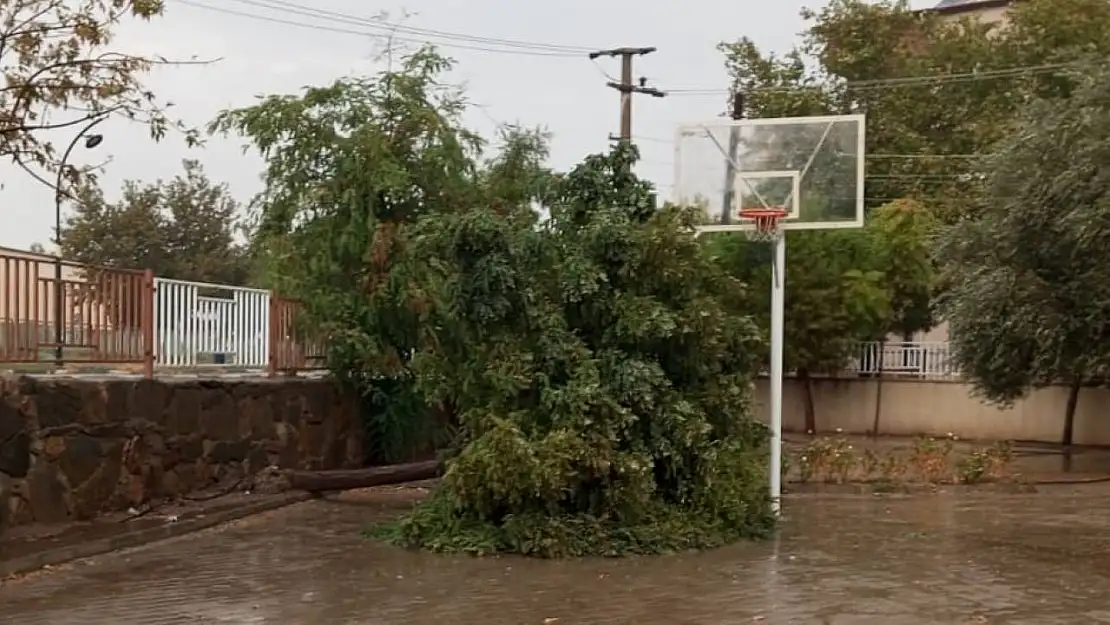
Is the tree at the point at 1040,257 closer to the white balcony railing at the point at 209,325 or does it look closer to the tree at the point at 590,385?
the tree at the point at 590,385

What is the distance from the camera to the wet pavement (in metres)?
8.37

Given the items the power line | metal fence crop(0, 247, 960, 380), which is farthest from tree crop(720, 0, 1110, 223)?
metal fence crop(0, 247, 960, 380)

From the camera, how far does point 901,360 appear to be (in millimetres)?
31641

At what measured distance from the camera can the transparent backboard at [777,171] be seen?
13.5 m

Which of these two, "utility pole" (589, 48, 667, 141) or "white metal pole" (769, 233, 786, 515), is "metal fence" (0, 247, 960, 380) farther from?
"utility pole" (589, 48, 667, 141)

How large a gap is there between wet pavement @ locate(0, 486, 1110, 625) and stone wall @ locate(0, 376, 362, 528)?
1056 millimetres

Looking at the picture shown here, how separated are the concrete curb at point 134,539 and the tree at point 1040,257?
40.4 feet

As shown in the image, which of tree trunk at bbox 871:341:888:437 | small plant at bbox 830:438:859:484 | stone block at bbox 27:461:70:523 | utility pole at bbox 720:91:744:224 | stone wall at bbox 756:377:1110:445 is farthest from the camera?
tree trunk at bbox 871:341:888:437

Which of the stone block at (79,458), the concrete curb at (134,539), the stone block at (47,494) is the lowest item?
the concrete curb at (134,539)

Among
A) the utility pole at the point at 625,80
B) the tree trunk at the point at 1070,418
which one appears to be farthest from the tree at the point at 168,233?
the tree trunk at the point at 1070,418

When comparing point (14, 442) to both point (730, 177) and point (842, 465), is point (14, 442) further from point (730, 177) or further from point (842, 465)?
point (842, 465)

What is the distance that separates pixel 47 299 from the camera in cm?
1134

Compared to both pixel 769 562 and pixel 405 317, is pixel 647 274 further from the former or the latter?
pixel 405 317

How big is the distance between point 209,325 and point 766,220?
6118 millimetres
